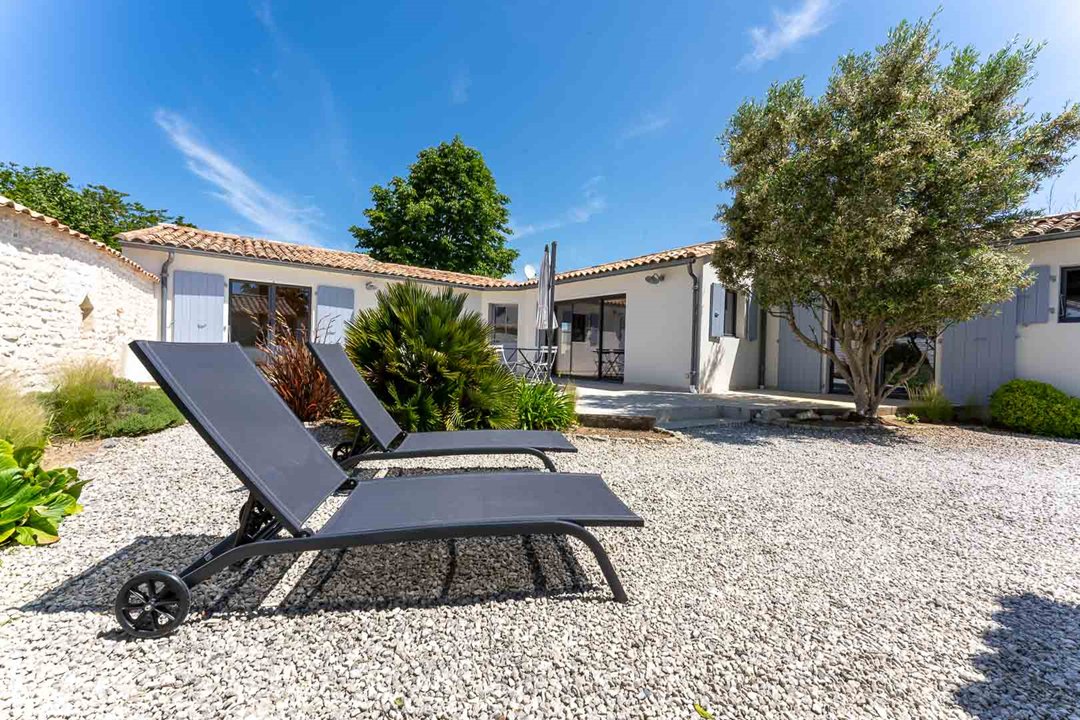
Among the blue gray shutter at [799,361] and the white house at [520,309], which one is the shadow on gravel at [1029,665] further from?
the blue gray shutter at [799,361]

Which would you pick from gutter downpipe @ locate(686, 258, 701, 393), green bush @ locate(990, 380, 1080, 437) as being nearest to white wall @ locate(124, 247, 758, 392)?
gutter downpipe @ locate(686, 258, 701, 393)

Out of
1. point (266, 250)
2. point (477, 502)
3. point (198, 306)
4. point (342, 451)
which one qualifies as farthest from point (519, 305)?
point (477, 502)

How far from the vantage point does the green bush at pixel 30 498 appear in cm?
220

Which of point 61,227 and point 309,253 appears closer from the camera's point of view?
point 61,227

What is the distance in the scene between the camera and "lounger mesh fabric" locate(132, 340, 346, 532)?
1694 mm

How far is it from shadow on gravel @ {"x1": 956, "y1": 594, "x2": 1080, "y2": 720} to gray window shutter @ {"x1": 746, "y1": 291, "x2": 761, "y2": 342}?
957cm

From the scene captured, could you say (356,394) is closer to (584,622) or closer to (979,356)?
(584,622)

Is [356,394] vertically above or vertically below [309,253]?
below

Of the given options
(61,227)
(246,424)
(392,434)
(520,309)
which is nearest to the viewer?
(246,424)

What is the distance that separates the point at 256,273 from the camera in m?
10.2

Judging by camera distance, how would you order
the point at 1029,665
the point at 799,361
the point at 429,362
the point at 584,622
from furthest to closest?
the point at 799,361 < the point at 429,362 < the point at 584,622 < the point at 1029,665

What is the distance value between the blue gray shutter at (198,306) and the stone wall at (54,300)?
1.17 metres

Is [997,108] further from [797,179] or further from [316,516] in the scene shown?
[316,516]

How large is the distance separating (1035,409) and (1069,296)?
2.41 metres
